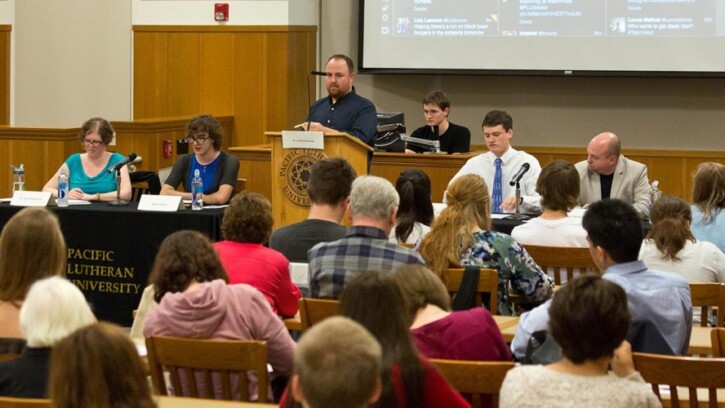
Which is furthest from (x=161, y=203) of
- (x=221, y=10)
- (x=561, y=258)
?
(x=221, y=10)

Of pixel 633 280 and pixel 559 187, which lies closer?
pixel 633 280

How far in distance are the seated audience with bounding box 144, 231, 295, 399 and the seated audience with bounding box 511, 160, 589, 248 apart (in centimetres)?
222

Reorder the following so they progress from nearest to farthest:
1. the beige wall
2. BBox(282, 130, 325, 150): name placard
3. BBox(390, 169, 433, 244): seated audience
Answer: BBox(390, 169, 433, 244): seated audience < BBox(282, 130, 325, 150): name placard < the beige wall

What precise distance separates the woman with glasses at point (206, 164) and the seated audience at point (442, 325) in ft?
14.6

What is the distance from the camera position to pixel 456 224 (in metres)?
4.82

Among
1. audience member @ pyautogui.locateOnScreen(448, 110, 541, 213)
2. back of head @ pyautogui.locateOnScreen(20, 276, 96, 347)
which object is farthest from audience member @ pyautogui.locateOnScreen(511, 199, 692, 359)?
audience member @ pyautogui.locateOnScreen(448, 110, 541, 213)

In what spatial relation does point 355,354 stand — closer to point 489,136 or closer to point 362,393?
point 362,393

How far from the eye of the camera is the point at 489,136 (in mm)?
7773

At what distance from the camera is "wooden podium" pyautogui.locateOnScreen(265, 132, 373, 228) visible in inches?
269

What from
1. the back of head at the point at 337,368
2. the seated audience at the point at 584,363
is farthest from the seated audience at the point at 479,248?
the back of head at the point at 337,368

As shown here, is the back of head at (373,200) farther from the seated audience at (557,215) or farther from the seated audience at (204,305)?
the seated audience at (557,215)

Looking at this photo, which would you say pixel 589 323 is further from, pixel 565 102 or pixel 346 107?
pixel 565 102

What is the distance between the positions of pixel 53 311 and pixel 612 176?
17.1ft

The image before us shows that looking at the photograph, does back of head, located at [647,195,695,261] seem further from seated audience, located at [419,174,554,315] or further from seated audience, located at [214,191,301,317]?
seated audience, located at [214,191,301,317]
